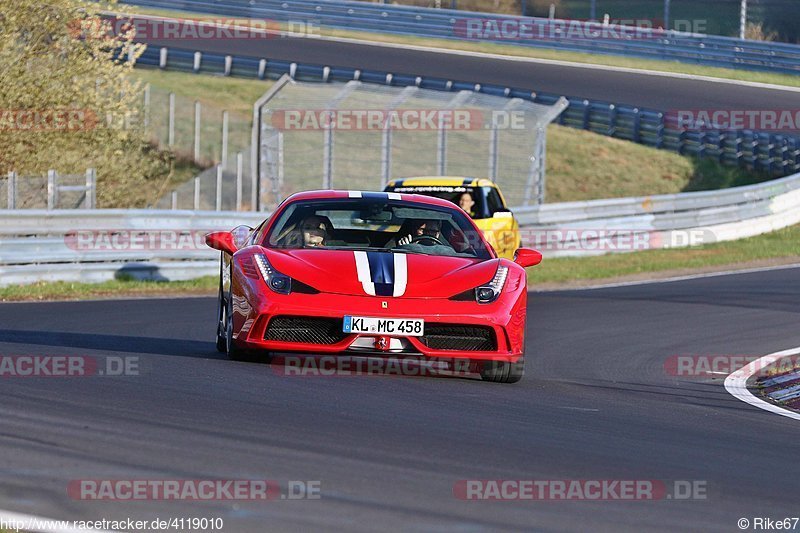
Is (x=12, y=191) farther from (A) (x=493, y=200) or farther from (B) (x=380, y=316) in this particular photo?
(B) (x=380, y=316)

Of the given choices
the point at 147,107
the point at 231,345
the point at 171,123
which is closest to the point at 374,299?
the point at 231,345

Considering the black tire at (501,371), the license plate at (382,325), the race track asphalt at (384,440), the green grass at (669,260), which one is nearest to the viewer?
the race track asphalt at (384,440)

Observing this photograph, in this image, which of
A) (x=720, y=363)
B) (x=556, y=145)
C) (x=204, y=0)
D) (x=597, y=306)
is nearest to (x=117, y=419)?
(x=720, y=363)

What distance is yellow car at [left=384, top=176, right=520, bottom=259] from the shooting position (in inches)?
632

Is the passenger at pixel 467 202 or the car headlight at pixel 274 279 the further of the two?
the passenger at pixel 467 202

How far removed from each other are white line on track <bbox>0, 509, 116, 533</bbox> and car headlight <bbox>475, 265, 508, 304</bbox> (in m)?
4.41

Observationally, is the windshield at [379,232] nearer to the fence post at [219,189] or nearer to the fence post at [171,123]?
the fence post at [219,189]

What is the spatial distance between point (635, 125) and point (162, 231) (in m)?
17.8

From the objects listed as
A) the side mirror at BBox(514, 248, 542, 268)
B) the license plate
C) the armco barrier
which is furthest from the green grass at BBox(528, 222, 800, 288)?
the license plate

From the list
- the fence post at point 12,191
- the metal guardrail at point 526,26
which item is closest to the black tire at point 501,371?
the fence post at point 12,191

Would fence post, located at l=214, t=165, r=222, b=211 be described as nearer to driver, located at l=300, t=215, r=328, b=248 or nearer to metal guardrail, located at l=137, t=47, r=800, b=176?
metal guardrail, located at l=137, t=47, r=800, b=176

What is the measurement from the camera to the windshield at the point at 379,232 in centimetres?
952

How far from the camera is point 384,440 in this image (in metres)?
6.36

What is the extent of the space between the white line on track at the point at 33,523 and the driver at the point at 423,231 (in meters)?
5.07
